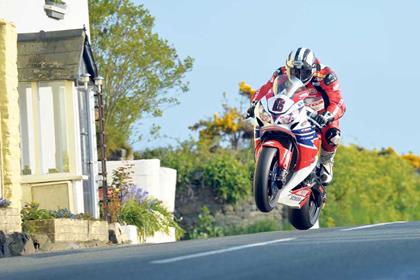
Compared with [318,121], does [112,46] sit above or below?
above

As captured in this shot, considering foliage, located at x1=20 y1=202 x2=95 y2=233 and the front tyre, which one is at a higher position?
the front tyre

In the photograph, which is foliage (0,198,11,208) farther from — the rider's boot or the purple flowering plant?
the purple flowering plant

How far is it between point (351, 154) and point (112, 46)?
8.43 m

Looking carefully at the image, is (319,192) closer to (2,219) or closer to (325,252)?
(2,219)

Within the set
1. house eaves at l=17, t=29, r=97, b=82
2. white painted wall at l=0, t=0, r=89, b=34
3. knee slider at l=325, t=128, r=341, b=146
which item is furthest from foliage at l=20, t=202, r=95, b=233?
white painted wall at l=0, t=0, r=89, b=34

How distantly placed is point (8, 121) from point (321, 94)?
433 cm

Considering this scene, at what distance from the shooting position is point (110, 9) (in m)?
35.2

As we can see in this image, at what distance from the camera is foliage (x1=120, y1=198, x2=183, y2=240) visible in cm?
2534

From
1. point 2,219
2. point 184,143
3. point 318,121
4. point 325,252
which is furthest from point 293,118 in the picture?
point 184,143

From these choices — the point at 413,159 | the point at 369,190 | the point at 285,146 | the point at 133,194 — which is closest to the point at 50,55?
the point at 133,194

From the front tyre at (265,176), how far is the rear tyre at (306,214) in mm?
1328

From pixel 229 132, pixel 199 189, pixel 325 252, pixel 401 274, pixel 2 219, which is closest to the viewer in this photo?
pixel 401 274

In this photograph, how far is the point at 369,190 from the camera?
4016 cm

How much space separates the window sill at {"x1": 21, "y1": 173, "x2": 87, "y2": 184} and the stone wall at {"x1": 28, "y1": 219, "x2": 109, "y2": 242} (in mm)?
1980
